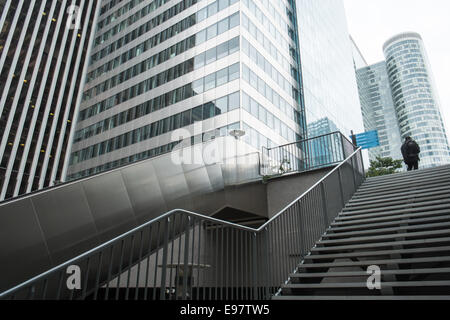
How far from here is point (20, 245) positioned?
5742 millimetres

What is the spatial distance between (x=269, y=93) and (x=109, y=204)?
29628 millimetres

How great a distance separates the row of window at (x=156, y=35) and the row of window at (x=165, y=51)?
5.05ft

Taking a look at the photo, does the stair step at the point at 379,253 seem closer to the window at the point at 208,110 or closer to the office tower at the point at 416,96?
the window at the point at 208,110

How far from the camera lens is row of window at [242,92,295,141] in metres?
30.7

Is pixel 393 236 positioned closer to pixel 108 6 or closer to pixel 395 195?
pixel 395 195

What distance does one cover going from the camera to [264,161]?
13.3 meters

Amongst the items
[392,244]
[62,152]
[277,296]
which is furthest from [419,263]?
[62,152]

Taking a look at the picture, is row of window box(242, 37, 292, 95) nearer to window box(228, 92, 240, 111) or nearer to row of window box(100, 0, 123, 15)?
window box(228, 92, 240, 111)

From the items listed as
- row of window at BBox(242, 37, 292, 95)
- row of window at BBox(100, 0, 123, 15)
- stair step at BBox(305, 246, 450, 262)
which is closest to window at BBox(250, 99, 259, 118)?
row of window at BBox(242, 37, 292, 95)

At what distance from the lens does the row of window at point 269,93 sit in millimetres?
31666

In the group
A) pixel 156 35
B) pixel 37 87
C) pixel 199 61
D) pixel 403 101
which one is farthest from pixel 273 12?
pixel 403 101

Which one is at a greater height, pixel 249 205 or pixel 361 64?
pixel 361 64
